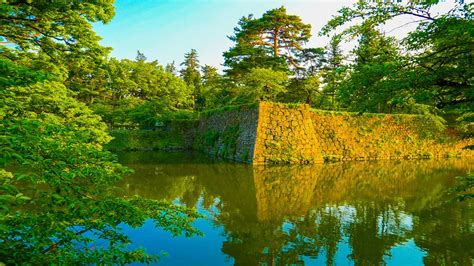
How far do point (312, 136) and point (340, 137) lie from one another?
2.83 m

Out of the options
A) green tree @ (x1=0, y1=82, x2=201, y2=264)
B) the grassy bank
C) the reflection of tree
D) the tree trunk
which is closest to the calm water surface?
the reflection of tree

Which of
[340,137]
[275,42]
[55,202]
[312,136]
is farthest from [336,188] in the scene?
[275,42]

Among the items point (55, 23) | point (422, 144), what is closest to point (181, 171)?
point (55, 23)

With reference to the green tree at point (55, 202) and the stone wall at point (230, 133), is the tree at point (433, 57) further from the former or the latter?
the stone wall at point (230, 133)

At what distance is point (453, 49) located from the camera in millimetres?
3916

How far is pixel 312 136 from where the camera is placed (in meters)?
16.6

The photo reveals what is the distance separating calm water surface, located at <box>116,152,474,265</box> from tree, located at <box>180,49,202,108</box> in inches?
916

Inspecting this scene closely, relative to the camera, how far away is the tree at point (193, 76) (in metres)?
33.7

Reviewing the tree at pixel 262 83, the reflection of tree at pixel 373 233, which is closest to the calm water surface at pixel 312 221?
the reflection of tree at pixel 373 233

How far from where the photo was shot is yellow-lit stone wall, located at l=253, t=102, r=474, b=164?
602 inches

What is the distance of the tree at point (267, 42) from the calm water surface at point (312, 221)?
39.0 ft

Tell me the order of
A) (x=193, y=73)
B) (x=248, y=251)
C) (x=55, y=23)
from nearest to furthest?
(x=248, y=251) < (x=55, y=23) < (x=193, y=73)

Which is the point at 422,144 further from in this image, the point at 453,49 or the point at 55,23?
the point at 55,23

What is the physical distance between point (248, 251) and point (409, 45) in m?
3.99
